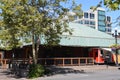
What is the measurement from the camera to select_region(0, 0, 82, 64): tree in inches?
897

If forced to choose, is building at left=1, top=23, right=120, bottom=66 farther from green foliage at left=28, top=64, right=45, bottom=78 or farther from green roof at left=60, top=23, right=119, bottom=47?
green foliage at left=28, top=64, right=45, bottom=78

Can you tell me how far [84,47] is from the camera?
1679 inches

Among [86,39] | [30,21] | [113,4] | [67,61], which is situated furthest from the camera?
[86,39]

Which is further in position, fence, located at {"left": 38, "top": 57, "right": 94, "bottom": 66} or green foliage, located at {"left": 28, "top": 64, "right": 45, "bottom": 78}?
fence, located at {"left": 38, "top": 57, "right": 94, "bottom": 66}

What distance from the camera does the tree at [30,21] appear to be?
2278 cm

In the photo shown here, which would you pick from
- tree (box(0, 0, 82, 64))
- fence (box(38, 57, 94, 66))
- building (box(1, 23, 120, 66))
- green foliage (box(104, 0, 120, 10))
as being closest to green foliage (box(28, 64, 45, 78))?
tree (box(0, 0, 82, 64))

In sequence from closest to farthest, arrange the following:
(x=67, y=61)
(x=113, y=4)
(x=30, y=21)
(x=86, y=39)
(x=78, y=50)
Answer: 1. (x=113, y=4)
2. (x=30, y=21)
3. (x=67, y=61)
4. (x=86, y=39)
5. (x=78, y=50)

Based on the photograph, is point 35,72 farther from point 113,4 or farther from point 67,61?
point 113,4

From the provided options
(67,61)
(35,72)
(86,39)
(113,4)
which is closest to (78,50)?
(86,39)

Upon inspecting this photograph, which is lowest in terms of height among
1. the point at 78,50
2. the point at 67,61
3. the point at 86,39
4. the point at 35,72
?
the point at 67,61

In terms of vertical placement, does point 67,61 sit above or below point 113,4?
below

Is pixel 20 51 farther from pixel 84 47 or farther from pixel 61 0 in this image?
pixel 61 0

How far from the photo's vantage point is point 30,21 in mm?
22516

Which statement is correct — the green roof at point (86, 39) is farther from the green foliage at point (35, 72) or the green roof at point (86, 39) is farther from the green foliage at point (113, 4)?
the green foliage at point (113, 4)
